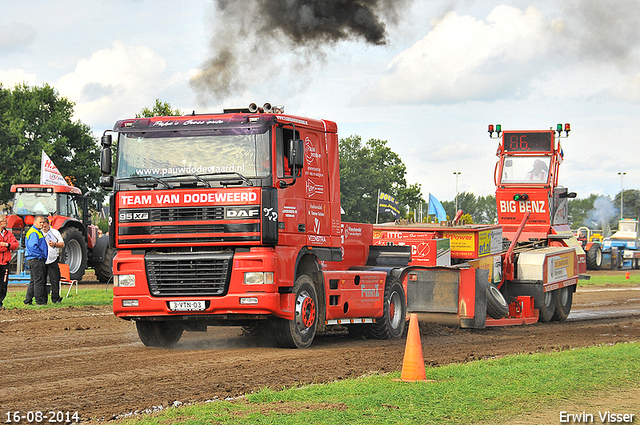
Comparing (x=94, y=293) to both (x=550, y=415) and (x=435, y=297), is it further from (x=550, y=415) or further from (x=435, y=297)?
(x=550, y=415)

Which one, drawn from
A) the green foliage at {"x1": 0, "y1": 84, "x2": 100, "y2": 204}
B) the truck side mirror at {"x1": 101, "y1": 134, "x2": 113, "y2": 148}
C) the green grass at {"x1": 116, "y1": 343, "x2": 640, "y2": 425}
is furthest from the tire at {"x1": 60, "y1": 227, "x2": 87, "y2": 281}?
the green foliage at {"x1": 0, "y1": 84, "x2": 100, "y2": 204}

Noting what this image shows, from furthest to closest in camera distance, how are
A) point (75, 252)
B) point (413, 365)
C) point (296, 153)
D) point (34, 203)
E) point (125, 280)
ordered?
1. point (34, 203)
2. point (75, 252)
3. point (125, 280)
4. point (296, 153)
5. point (413, 365)

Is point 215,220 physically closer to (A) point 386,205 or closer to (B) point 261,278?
(B) point 261,278

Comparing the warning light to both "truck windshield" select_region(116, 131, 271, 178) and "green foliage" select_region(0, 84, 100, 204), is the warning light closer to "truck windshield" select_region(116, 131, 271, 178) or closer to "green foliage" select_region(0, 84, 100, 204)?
"truck windshield" select_region(116, 131, 271, 178)

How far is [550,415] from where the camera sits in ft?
23.2

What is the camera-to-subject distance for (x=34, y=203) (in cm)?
2484

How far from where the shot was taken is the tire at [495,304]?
51.3 feet

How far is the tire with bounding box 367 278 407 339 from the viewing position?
1337 centimetres

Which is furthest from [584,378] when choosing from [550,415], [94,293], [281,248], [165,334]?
[94,293]

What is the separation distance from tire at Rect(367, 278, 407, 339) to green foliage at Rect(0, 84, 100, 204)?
4181 centimetres

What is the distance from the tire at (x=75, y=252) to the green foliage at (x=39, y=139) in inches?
1127

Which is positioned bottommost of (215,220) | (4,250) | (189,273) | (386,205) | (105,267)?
(105,267)

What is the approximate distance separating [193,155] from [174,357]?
269 cm

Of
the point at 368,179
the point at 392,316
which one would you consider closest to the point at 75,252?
the point at 392,316
